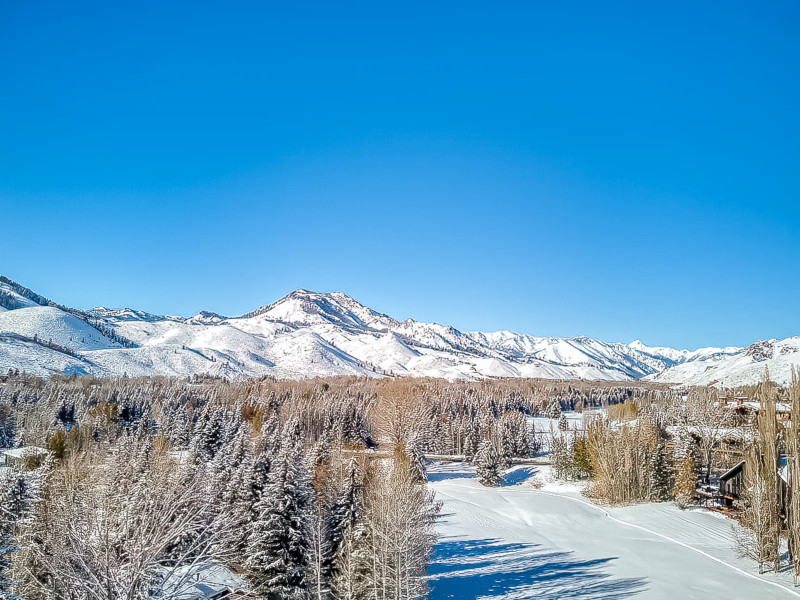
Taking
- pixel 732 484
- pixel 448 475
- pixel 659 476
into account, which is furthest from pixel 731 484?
pixel 448 475

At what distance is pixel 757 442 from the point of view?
26.2 meters

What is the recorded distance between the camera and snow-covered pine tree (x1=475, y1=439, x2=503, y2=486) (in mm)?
62281

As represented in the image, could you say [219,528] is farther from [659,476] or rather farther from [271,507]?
[659,476]

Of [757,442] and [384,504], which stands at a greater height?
[757,442]

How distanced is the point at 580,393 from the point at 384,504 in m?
186

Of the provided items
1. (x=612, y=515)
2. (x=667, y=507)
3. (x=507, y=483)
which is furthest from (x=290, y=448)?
(x=507, y=483)

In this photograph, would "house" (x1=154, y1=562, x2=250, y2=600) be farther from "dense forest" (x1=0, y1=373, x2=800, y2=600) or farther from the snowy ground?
the snowy ground

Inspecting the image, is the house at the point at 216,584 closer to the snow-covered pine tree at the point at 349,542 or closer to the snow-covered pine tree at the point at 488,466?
the snow-covered pine tree at the point at 349,542

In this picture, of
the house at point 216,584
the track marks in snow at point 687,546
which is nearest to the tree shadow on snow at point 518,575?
the track marks in snow at point 687,546

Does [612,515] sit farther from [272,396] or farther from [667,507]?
[272,396]

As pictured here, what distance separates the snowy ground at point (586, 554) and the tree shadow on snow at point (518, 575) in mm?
59

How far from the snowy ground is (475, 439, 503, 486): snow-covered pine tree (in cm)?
1182

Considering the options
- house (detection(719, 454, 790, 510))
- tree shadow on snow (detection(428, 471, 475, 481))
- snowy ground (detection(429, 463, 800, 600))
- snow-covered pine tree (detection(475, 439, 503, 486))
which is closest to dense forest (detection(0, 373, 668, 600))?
snowy ground (detection(429, 463, 800, 600))

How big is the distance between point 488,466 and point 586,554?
31298 mm
